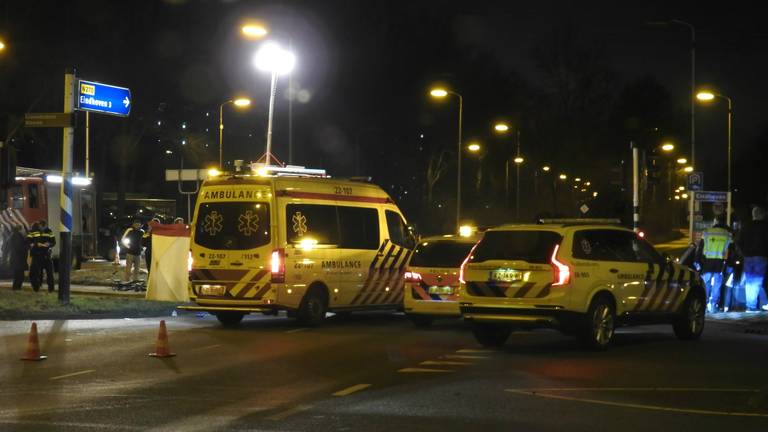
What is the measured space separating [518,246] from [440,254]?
377 cm

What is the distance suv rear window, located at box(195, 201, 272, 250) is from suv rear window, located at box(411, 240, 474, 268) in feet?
8.81

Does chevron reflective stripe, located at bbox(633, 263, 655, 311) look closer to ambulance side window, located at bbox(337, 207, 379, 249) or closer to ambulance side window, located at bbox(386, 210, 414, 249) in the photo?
ambulance side window, located at bbox(337, 207, 379, 249)

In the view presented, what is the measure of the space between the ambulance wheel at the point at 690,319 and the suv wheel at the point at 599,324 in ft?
6.54

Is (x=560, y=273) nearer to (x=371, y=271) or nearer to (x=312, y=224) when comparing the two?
(x=312, y=224)

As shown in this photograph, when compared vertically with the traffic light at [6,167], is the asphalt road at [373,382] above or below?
below

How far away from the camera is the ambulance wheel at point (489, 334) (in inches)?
624

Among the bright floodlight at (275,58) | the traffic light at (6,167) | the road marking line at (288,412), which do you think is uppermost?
the bright floodlight at (275,58)

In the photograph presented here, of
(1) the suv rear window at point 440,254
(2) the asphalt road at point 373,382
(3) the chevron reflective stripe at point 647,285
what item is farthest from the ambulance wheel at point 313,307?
(3) the chevron reflective stripe at point 647,285

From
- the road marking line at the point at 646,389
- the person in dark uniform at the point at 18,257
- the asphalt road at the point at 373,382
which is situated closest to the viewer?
the asphalt road at the point at 373,382

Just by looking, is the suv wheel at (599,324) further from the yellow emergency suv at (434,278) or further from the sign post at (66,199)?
the sign post at (66,199)

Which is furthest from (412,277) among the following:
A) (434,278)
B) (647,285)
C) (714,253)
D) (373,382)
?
(373,382)

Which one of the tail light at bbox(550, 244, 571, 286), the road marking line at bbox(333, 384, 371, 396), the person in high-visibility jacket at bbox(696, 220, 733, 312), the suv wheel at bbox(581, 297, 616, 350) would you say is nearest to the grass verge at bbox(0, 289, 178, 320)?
the tail light at bbox(550, 244, 571, 286)

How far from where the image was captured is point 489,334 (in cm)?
1591

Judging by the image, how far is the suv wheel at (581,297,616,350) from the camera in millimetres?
14891
